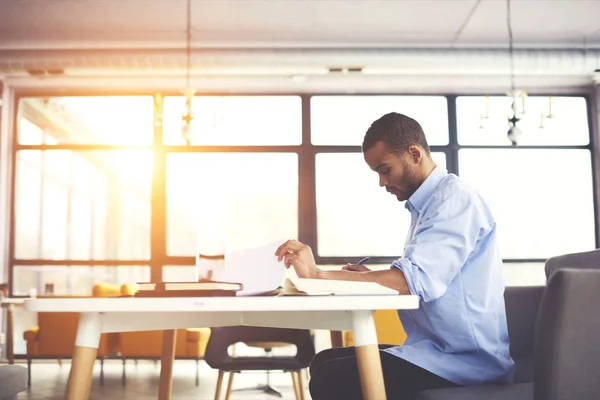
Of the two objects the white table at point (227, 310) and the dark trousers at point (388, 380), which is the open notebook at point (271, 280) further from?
the dark trousers at point (388, 380)

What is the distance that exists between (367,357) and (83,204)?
24.4 feet

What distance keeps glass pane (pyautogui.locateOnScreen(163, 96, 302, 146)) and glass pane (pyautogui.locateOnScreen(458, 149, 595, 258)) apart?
2.20 m

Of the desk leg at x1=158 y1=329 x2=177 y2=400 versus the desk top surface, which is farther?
the desk leg at x1=158 y1=329 x2=177 y2=400

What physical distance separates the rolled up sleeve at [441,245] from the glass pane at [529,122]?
22.5 ft

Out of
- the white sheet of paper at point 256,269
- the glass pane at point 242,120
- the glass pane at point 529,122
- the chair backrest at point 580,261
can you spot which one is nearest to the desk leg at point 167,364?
the white sheet of paper at point 256,269

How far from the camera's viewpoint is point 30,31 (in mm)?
6738

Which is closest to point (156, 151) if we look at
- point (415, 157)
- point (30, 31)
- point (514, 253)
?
point (30, 31)

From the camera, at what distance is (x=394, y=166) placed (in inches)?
66.8

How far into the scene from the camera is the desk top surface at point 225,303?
1137mm

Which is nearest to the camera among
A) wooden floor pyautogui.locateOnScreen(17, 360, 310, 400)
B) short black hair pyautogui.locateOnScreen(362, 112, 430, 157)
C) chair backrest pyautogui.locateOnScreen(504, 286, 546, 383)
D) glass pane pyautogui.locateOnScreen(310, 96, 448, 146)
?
short black hair pyautogui.locateOnScreen(362, 112, 430, 157)

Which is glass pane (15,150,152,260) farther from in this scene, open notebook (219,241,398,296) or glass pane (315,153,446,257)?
open notebook (219,241,398,296)

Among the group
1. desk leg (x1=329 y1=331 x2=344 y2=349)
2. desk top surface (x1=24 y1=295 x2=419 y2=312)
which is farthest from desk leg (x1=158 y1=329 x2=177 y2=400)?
desk top surface (x1=24 y1=295 x2=419 y2=312)

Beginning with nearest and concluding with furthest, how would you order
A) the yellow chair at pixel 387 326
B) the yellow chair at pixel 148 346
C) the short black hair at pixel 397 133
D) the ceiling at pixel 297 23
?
the short black hair at pixel 397 133 → the yellow chair at pixel 387 326 → the yellow chair at pixel 148 346 → the ceiling at pixel 297 23

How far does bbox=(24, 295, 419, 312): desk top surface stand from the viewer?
3.73 ft
